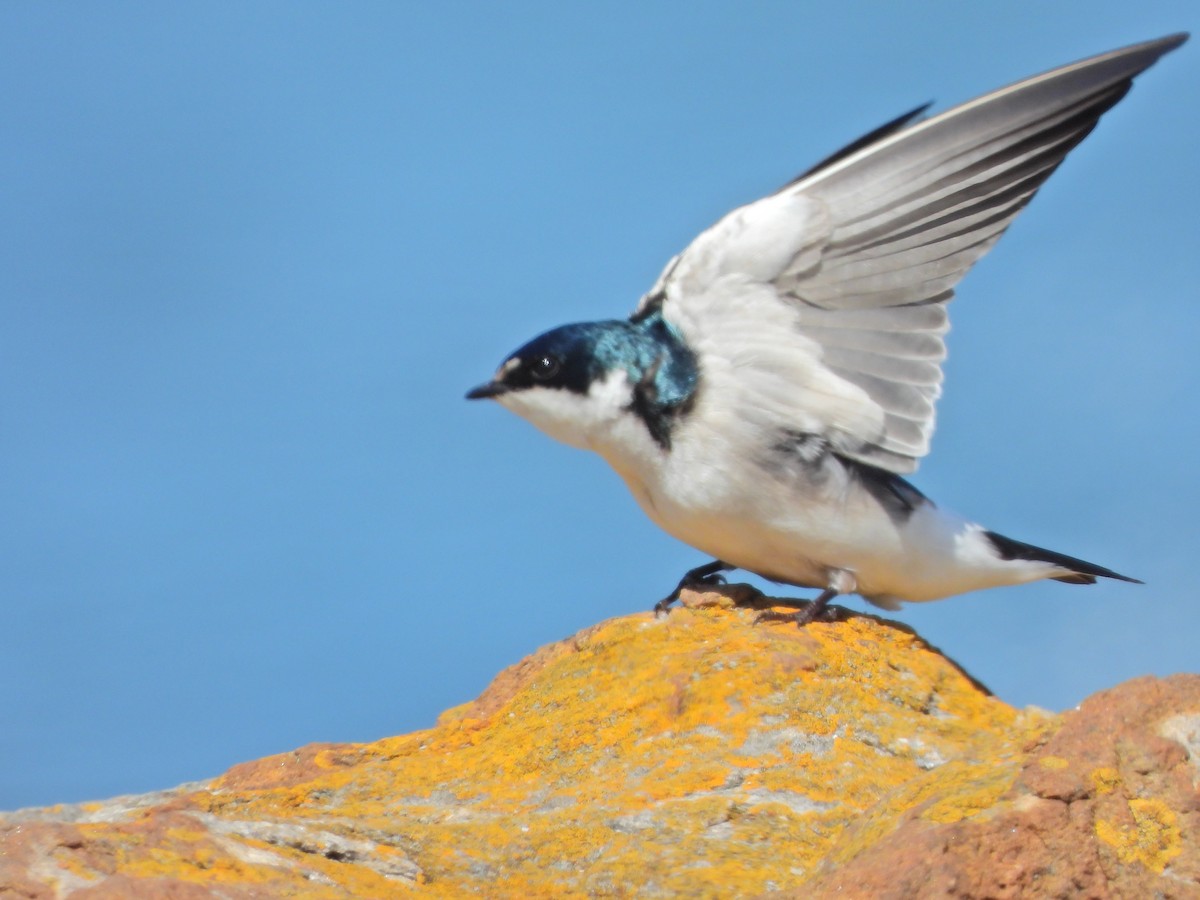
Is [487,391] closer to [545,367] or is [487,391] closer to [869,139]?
[545,367]

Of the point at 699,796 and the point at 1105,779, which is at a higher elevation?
the point at 699,796

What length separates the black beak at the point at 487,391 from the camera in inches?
254

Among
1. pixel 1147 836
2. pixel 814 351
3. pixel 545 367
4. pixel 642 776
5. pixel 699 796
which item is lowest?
pixel 1147 836

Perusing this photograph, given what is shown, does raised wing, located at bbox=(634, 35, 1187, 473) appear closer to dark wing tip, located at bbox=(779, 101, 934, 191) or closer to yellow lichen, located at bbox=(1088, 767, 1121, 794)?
dark wing tip, located at bbox=(779, 101, 934, 191)

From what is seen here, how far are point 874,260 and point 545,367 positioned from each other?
57.7 inches

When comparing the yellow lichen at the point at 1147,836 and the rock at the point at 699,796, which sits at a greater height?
the rock at the point at 699,796

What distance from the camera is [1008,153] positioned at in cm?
596

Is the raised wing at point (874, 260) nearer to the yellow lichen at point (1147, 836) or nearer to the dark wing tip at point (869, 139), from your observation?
the dark wing tip at point (869, 139)

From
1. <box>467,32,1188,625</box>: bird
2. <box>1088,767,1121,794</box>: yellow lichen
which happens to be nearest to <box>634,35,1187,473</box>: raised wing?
<box>467,32,1188,625</box>: bird

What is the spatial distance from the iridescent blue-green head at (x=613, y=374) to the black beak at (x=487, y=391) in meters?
0.22

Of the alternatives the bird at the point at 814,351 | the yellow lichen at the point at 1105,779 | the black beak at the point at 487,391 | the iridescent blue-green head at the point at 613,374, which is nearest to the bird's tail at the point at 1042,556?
the bird at the point at 814,351

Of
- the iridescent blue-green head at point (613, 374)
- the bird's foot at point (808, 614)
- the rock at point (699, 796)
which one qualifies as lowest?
the rock at point (699, 796)

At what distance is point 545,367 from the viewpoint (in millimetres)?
6254

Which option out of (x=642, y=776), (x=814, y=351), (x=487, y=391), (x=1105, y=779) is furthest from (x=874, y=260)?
(x=1105, y=779)
